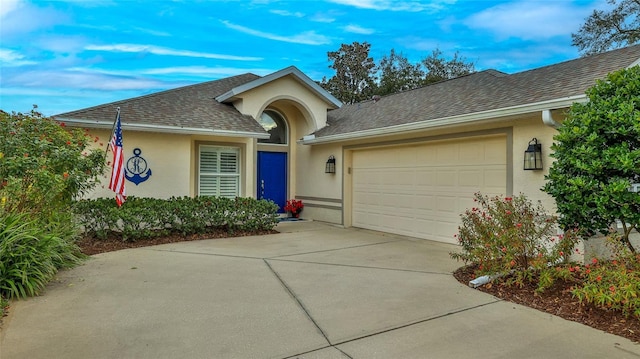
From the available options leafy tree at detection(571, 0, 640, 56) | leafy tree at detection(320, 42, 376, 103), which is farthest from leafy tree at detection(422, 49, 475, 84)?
leafy tree at detection(571, 0, 640, 56)

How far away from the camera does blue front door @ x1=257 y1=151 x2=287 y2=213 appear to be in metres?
12.5

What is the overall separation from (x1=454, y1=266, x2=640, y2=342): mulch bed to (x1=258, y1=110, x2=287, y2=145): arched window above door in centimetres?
887

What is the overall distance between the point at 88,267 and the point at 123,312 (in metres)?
2.46

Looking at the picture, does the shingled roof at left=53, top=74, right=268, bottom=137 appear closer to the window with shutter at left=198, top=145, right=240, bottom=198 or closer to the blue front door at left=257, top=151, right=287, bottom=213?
the window with shutter at left=198, top=145, right=240, bottom=198

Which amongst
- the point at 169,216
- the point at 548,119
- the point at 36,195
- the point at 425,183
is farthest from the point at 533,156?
the point at 36,195

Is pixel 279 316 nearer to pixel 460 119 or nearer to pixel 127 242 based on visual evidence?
pixel 127 242

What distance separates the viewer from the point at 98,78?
14.5m

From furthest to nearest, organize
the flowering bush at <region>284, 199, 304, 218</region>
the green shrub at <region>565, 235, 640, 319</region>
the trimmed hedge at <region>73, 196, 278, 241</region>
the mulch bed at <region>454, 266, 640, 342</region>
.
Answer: the flowering bush at <region>284, 199, 304, 218</region> → the trimmed hedge at <region>73, 196, 278, 241</region> → the green shrub at <region>565, 235, 640, 319</region> → the mulch bed at <region>454, 266, 640, 342</region>

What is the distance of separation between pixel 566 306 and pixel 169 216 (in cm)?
746

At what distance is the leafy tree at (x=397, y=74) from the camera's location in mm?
29406

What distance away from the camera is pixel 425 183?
359 inches

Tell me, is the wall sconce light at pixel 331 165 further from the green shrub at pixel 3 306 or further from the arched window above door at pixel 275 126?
the green shrub at pixel 3 306

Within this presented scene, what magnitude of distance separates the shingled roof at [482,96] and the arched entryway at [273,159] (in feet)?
5.30

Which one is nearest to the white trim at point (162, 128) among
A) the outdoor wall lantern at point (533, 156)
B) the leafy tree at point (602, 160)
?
the outdoor wall lantern at point (533, 156)
